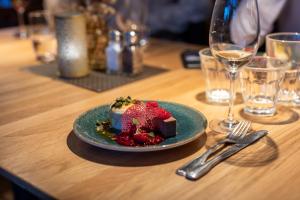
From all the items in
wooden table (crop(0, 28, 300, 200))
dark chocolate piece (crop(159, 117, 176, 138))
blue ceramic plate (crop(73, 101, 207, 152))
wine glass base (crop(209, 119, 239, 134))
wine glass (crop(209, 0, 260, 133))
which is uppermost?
wine glass (crop(209, 0, 260, 133))

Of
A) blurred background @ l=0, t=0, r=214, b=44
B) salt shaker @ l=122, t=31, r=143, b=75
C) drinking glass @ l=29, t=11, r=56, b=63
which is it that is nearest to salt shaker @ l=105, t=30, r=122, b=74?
salt shaker @ l=122, t=31, r=143, b=75

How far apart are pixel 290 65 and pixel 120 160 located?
551mm

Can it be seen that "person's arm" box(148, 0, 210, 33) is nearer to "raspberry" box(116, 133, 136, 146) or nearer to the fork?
the fork

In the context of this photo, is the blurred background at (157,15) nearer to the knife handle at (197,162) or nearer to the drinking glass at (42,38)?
the drinking glass at (42,38)

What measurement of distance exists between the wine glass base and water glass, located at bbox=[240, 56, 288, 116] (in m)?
0.10

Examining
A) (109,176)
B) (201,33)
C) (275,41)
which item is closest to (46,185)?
(109,176)

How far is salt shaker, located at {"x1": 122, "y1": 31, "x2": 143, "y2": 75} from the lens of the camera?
132 cm

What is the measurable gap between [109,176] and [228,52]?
Answer: 1.22 ft

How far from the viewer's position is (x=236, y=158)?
0.80m

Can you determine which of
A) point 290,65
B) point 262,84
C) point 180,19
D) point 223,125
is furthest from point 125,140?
point 180,19

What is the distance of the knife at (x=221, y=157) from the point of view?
72 cm

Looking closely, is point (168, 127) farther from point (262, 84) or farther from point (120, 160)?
point (262, 84)

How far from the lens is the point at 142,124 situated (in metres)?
0.83

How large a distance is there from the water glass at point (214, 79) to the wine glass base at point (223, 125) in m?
0.15
